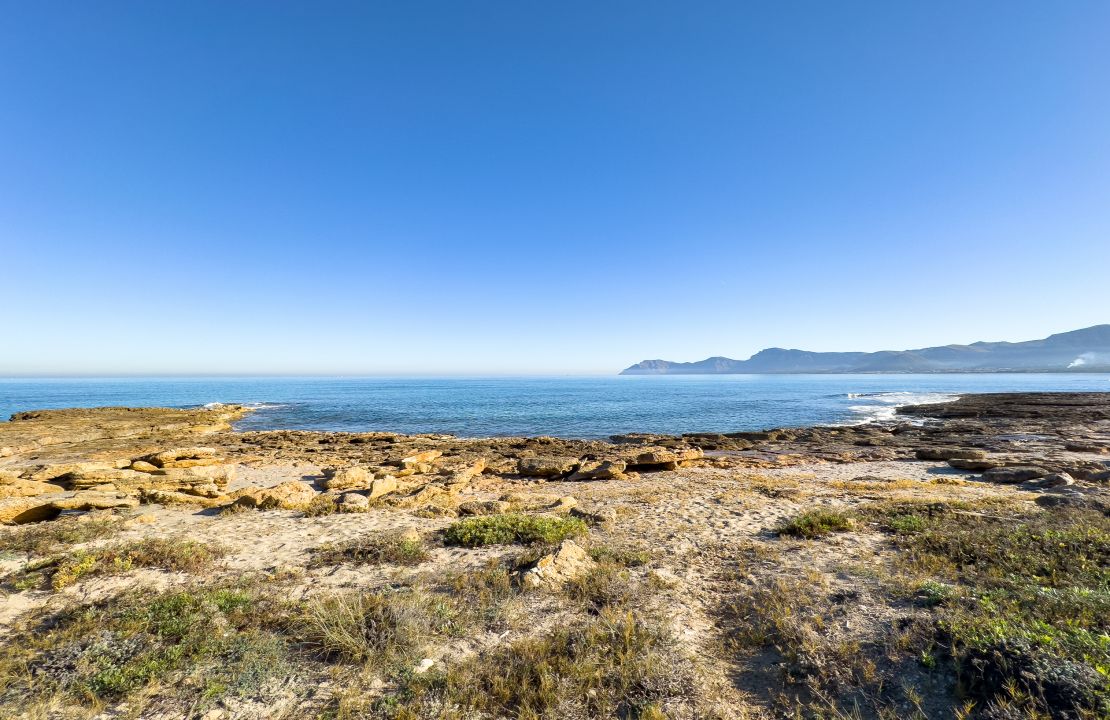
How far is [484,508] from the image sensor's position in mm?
13727

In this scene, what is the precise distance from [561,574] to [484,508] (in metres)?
6.34

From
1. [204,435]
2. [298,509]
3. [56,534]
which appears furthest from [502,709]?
[204,435]

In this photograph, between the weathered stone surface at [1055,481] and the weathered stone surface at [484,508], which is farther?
the weathered stone surface at [1055,481]

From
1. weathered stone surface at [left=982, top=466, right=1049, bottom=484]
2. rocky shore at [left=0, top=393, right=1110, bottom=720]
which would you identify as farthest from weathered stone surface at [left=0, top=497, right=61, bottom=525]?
weathered stone surface at [left=982, top=466, right=1049, bottom=484]

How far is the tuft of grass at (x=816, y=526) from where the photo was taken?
10.5 meters

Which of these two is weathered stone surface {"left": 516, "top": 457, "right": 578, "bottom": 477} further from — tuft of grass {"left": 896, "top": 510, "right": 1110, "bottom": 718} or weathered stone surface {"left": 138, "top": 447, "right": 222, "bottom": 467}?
weathered stone surface {"left": 138, "top": 447, "right": 222, "bottom": 467}

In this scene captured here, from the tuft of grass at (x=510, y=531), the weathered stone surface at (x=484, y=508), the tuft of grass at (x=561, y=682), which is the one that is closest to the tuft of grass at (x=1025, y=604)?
the tuft of grass at (x=561, y=682)

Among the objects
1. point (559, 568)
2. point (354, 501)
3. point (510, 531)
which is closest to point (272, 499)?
point (354, 501)

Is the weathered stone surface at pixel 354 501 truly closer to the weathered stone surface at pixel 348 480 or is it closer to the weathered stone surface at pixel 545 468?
A: the weathered stone surface at pixel 348 480

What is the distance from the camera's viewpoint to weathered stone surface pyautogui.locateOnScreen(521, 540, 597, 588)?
7.60 m

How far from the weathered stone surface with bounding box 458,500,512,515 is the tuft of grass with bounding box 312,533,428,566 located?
11.0 feet

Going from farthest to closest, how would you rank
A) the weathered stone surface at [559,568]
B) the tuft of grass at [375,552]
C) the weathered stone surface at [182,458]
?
the weathered stone surface at [182,458]
the tuft of grass at [375,552]
the weathered stone surface at [559,568]

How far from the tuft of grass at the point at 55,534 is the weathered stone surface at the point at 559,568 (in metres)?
10.6

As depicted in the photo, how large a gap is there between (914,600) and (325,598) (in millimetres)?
9459
